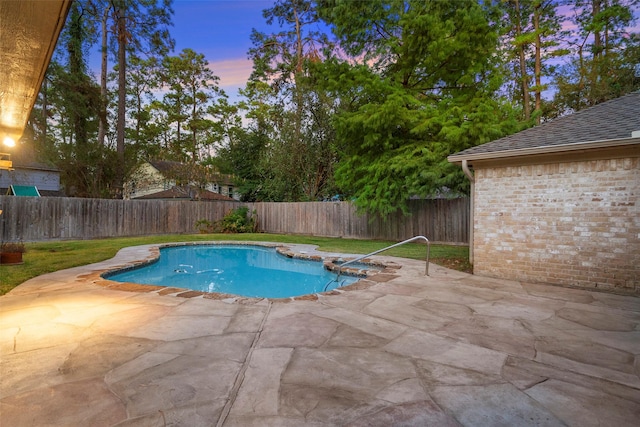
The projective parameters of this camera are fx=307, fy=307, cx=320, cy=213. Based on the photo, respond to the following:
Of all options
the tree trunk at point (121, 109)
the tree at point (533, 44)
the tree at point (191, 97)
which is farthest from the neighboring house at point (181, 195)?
the tree at point (533, 44)

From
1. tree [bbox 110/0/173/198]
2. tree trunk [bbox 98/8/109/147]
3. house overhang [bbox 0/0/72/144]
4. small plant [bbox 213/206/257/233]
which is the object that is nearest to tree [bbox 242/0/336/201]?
small plant [bbox 213/206/257/233]

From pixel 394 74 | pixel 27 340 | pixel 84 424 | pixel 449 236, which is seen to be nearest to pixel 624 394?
pixel 84 424

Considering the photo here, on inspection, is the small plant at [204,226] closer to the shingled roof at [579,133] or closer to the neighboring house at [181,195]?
the neighboring house at [181,195]

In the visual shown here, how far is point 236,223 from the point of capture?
45.7 feet

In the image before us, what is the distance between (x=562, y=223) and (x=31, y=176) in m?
23.2

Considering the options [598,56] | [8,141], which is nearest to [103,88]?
[8,141]

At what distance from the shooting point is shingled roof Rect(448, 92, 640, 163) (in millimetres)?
4062

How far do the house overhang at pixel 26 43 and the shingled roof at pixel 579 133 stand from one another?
516 centimetres

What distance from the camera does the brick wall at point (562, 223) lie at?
4035 mm

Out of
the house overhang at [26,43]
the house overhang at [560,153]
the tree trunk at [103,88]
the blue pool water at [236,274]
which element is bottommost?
the blue pool water at [236,274]

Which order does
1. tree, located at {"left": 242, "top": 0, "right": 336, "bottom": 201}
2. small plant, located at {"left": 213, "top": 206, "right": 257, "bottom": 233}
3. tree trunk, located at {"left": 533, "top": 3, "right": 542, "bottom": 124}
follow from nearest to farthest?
tree trunk, located at {"left": 533, "top": 3, "right": 542, "bottom": 124}
small plant, located at {"left": 213, "top": 206, "right": 257, "bottom": 233}
tree, located at {"left": 242, "top": 0, "right": 336, "bottom": 201}

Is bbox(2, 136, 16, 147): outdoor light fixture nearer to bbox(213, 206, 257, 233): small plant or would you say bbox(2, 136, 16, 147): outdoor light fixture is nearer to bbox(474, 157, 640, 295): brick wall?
bbox(474, 157, 640, 295): brick wall

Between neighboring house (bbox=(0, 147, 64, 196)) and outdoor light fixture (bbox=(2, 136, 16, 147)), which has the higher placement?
neighboring house (bbox=(0, 147, 64, 196))

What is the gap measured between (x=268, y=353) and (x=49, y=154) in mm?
14403
